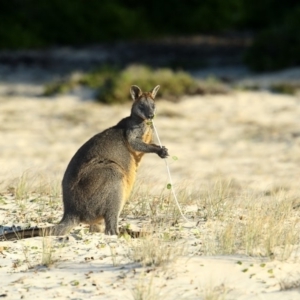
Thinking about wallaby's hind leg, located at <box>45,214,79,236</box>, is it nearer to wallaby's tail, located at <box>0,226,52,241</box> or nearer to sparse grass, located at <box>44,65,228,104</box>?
wallaby's tail, located at <box>0,226,52,241</box>

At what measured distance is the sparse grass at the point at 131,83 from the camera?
64.0 ft

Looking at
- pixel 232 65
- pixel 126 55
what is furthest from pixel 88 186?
pixel 126 55

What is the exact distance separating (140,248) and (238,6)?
1220 inches

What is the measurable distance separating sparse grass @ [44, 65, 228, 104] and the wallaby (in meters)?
11.3

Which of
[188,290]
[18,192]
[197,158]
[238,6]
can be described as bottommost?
[188,290]

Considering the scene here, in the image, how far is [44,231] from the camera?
24.3 ft

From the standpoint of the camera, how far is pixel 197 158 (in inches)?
612

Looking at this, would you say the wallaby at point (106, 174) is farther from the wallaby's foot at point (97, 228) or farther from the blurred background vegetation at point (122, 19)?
the blurred background vegetation at point (122, 19)

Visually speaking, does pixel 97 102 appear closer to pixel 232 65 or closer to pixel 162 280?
pixel 232 65

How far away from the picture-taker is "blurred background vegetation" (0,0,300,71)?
32750 mm

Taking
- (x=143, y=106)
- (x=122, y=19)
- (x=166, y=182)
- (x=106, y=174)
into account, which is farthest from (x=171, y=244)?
(x=122, y=19)

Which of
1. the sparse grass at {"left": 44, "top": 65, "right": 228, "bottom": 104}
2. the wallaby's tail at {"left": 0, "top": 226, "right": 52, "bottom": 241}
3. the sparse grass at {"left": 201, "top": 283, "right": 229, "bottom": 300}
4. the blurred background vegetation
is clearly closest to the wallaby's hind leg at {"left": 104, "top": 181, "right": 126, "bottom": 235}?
the wallaby's tail at {"left": 0, "top": 226, "right": 52, "bottom": 241}

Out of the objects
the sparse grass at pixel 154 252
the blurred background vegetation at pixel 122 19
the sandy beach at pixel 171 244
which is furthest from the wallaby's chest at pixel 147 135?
the blurred background vegetation at pixel 122 19

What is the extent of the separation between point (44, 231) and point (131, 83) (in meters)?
12.6
